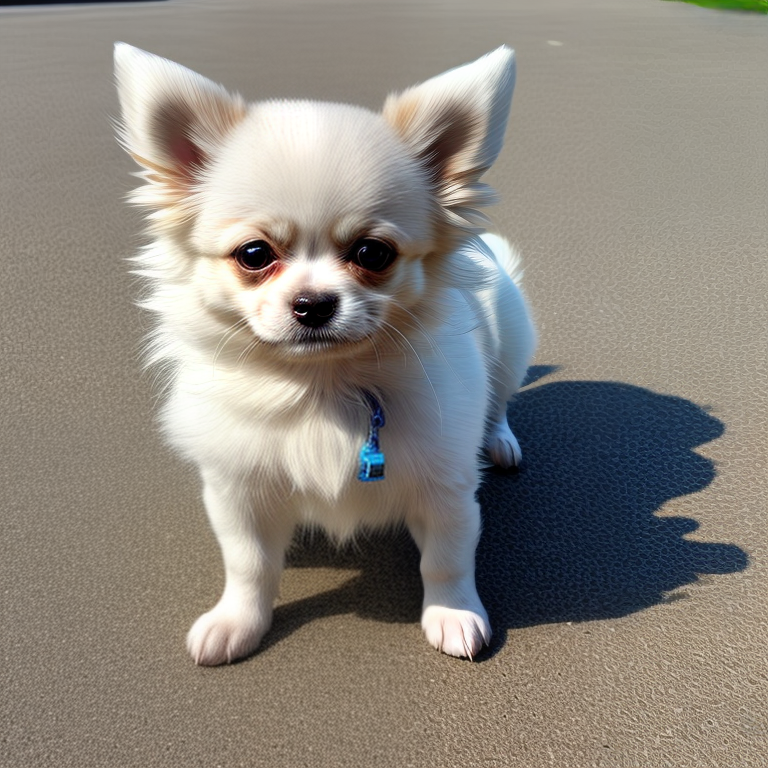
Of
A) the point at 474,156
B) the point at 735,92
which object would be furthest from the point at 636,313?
the point at 735,92

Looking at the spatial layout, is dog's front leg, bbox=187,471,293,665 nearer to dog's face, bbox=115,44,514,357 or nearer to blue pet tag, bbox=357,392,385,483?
blue pet tag, bbox=357,392,385,483

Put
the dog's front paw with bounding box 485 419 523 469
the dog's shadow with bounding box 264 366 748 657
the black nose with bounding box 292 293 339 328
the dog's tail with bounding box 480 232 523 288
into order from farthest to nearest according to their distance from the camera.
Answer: the dog's tail with bounding box 480 232 523 288
the dog's front paw with bounding box 485 419 523 469
the dog's shadow with bounding box 264 366 748 657
the black nose with bounding box 292 293 339 328

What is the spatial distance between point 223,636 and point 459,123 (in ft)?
2.97

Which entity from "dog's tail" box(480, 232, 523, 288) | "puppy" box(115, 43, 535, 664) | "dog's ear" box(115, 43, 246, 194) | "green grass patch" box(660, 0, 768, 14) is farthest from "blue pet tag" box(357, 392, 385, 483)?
"green grass patch" box(660, 0, 768, 14)

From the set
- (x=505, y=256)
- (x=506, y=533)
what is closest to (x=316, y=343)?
(x=506, y=533)

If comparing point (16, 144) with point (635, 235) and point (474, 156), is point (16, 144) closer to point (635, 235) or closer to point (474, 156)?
point (635, 235)

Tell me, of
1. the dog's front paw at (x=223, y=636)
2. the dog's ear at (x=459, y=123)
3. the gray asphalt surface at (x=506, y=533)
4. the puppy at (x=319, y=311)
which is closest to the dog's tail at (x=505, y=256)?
the gray asphalt surface at (x=506, y=533)

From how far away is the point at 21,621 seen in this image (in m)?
1.42

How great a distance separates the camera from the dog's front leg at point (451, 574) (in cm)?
135

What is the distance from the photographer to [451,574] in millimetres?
1413

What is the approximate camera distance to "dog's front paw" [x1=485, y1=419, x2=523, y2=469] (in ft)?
5.90

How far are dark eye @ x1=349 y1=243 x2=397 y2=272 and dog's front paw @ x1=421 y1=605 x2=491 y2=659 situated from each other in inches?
23.8

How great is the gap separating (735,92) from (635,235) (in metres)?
1.58

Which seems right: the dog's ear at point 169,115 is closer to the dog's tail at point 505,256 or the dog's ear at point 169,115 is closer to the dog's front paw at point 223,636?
the dog's front paw at point 223,636
